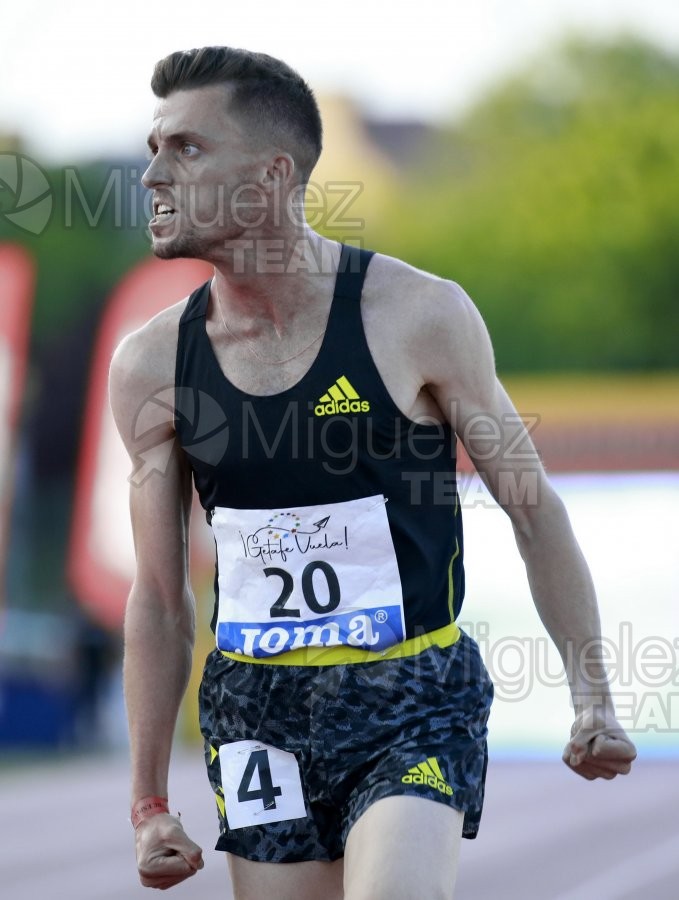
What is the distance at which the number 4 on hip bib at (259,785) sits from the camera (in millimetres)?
3498

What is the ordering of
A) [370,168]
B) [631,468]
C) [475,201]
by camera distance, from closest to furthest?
[631,468], [475,201], [370,168]

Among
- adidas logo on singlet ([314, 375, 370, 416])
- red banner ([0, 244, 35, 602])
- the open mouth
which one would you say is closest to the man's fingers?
adidas logo on singlet ([314, 375, 370, 416])

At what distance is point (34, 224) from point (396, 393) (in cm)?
2820

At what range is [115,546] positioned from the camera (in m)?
16.8

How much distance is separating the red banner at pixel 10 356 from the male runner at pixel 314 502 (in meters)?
13.6

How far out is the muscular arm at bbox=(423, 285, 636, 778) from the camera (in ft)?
11.3

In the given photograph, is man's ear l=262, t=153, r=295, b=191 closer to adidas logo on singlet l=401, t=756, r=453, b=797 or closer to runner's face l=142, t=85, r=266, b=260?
runner's face l=142, t=85, r=266, b=260

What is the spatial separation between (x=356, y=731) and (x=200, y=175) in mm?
1262

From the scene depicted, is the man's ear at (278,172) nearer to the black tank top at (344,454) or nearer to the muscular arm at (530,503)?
the black tank top at (344,454)

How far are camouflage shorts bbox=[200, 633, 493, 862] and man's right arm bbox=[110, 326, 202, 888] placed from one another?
242 mm

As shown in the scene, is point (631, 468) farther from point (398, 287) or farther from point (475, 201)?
point (475, 201)

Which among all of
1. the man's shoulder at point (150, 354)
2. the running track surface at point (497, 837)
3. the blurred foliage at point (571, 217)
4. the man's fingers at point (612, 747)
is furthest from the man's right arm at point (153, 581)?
the blurred foliage at point (571, 217)

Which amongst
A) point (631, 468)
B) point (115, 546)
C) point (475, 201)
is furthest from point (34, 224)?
point (631, 468)

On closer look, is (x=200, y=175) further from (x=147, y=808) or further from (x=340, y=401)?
(x=147, y=808)
